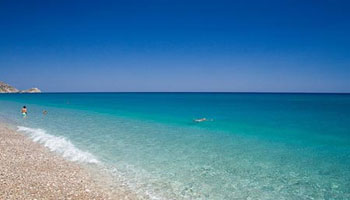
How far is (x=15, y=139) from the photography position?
1941 centimetres

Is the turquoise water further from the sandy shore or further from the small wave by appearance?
the sandy shore

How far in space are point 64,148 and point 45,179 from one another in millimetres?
7146

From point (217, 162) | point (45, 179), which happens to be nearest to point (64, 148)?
point (45, 179)

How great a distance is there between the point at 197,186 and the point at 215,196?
119 cm

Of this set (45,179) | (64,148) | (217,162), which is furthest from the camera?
(64,148)

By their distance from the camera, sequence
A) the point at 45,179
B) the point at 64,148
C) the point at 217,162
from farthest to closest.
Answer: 1. the point at 64,148
2. the point at 217,162
3. the point at 45,179

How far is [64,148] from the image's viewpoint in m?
17.6

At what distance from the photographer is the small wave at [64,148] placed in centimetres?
1520

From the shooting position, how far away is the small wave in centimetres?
1520

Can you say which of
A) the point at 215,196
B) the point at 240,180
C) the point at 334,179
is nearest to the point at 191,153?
the point at 240,180

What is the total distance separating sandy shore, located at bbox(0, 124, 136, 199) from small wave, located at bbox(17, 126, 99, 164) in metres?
0.85

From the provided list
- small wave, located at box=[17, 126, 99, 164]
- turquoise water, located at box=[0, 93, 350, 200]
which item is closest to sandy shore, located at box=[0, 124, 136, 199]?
small wave, located at box=[17, 126, 99, 164]

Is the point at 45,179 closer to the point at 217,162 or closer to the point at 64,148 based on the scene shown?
the point at 64,148

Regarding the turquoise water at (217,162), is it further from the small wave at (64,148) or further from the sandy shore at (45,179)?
the sandy shore at (45,179)
